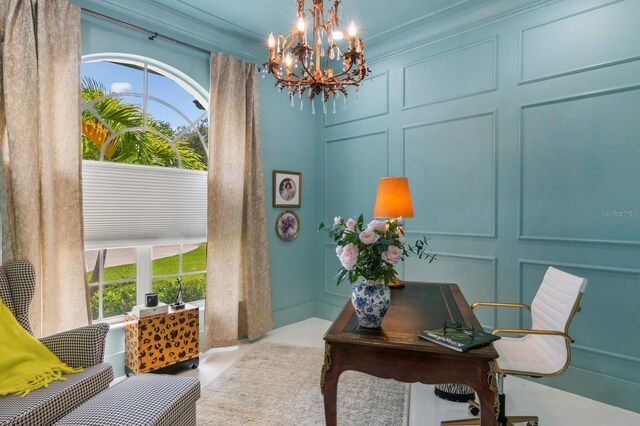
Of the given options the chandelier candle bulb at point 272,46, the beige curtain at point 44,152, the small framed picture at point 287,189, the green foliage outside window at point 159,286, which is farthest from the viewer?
the small framed picture at point 287,189

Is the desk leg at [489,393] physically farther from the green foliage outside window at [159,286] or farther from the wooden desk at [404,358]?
the green foliage outside window at [159,286]

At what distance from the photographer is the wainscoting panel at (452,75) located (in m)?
3.08

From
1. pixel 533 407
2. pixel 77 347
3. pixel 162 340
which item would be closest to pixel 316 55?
pixel 77 347

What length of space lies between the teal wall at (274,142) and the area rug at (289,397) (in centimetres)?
93

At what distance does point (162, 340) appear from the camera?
2.84 meters

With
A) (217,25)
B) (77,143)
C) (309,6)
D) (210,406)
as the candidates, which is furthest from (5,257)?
(309,6)

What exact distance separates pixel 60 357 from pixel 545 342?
2.75 metres

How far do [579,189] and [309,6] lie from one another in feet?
8.45

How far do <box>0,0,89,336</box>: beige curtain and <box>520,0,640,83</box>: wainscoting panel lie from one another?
344 centimetres

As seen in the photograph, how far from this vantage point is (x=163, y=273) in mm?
3277

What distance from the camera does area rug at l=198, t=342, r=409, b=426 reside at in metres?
2.29

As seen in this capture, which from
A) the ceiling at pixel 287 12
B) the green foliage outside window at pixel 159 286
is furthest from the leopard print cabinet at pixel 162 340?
the ceiling at pixel 287 12

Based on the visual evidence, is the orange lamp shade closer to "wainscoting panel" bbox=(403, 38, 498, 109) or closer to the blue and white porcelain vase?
the blue and white porcelain vase

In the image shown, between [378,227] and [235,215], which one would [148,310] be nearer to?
[235,215]
